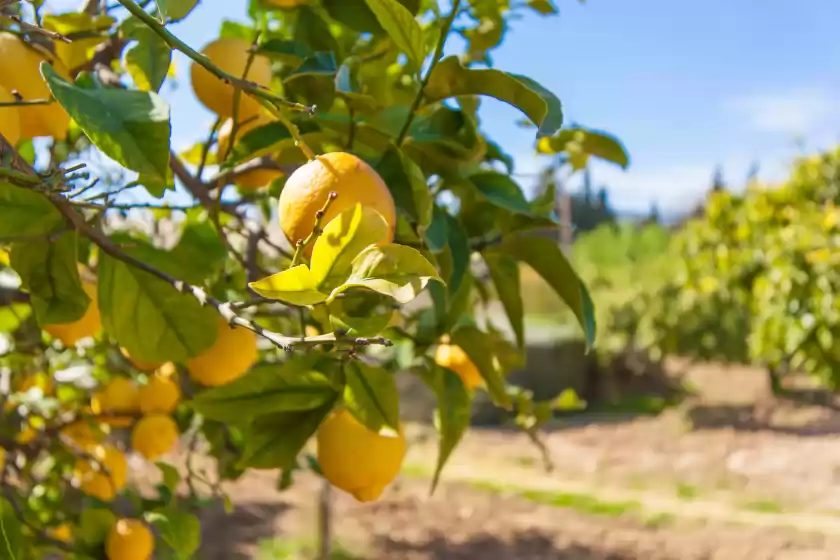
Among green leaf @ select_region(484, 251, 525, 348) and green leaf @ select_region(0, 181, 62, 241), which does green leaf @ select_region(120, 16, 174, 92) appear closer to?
green leaf @ select_region(0, 181, 62, 241)

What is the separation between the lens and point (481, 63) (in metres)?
0.81

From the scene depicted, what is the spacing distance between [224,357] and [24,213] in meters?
0.20

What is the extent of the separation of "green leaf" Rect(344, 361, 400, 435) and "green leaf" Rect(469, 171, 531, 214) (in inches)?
6.7

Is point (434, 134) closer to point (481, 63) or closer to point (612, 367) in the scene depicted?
point (481, 63)

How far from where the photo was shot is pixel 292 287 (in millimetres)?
370

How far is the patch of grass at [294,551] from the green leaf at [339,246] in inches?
109

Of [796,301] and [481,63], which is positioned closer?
[481,63]

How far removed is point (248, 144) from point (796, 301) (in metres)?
4.63

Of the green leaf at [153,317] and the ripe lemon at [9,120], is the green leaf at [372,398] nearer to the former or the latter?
the green leaf at [153,317]

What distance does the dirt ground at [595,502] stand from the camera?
121 inches

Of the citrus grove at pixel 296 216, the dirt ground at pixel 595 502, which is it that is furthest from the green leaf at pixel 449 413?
the dirt ground at pixel 595 502

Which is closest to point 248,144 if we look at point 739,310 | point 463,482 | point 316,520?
point 316,520

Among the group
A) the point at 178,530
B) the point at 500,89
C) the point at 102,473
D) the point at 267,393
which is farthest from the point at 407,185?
the point at 102,473

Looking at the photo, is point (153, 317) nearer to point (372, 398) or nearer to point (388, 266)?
point (372, 398)
